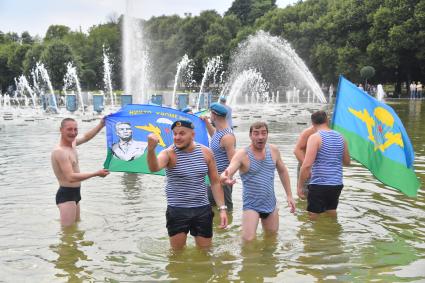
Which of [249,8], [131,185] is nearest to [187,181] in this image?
[131,185]

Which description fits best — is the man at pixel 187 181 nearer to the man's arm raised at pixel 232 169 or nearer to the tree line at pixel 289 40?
the man's arm raised at pixel 232 169

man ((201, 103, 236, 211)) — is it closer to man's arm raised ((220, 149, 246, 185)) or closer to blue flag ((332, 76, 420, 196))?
man's arm raised ((220, 149, 246, 185))

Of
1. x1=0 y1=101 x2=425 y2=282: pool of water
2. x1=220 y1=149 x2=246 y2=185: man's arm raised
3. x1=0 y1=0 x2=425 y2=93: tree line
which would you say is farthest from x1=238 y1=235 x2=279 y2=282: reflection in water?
x1=0 y1=0 x2=425 y2=93: tree line

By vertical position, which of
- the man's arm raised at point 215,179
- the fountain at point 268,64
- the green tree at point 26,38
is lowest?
the man's arm raised at point 215,179

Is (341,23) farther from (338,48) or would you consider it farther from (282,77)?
(282,77)

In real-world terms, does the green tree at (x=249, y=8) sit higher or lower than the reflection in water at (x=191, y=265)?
higher

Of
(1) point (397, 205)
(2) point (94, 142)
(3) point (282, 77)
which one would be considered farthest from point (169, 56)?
(1) point (397, 205)

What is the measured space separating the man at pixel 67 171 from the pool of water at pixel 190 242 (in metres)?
0.42

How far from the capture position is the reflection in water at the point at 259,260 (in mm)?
5969

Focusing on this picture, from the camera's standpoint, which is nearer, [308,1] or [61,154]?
[61,154]

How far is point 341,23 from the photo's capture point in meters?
56.4

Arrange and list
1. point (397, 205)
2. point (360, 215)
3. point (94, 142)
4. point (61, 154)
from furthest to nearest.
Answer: point (94, 142) → point (397, 205) → point (360, 215) → point (61, 154)

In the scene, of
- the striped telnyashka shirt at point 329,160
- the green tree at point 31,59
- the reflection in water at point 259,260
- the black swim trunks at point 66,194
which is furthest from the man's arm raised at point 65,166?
the green tree at point 31,59

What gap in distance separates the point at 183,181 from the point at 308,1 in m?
70.8
